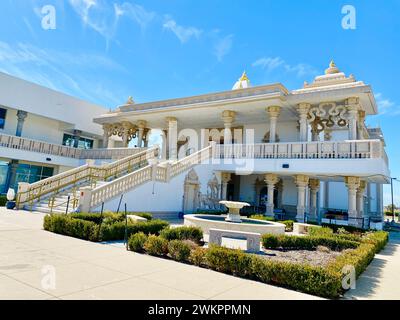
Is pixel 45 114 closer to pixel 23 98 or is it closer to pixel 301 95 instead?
pixel 23 98

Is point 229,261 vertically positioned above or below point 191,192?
below

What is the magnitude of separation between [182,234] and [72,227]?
3.54 meters

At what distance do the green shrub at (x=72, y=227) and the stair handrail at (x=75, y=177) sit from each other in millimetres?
6155

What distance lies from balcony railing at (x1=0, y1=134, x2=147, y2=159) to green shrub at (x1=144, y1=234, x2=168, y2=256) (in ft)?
51.0

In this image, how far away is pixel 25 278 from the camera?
15.4 feet

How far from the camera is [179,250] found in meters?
6.86

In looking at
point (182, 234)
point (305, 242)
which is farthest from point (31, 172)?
point (305, 242)

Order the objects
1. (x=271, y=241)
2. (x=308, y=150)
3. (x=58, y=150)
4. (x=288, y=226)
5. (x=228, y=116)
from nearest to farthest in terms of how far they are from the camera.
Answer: (x=271, y=241) < (x=288, y=226) < (x=308, y=150) < (x=228, y=116) < (x=58, y=150)

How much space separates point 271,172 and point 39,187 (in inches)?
534

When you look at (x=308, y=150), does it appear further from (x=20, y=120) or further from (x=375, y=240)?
(x=20, y=120)

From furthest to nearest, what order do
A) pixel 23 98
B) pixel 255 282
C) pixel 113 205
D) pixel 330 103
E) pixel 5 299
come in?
pixel 23 98, pixel 330 103, pixel 113 205, pixel 255 282, pixel 5 299

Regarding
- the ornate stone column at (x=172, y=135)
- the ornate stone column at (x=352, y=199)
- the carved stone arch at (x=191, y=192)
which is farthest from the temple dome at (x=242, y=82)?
the ornate stone column at (x=352, y=199)

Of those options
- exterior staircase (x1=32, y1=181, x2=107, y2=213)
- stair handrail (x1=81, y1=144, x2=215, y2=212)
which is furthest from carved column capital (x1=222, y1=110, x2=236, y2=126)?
exterior staircase (x1=32, y1=181, x2=107, y2=213)
